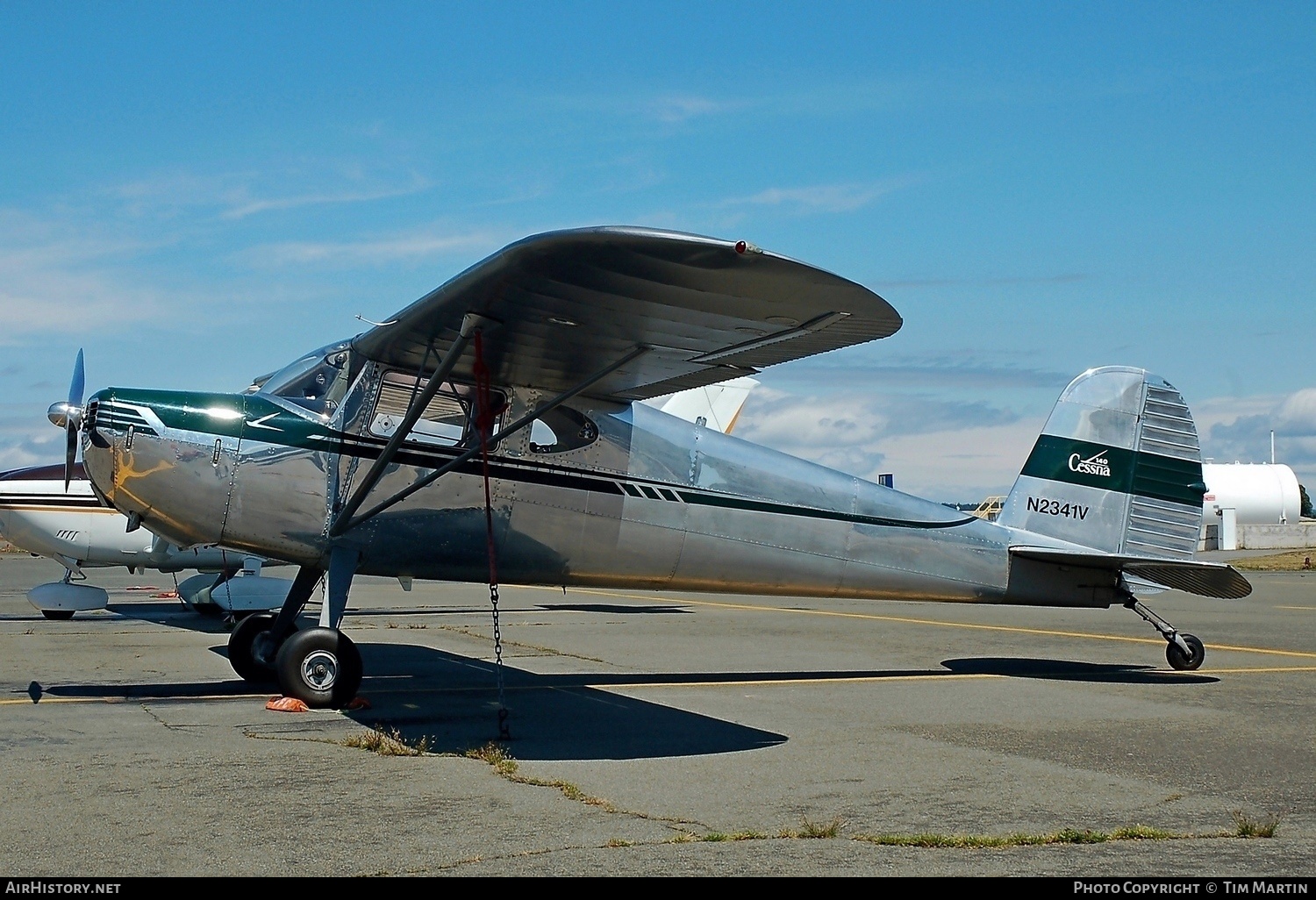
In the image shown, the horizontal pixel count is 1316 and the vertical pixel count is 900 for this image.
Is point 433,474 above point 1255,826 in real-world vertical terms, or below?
above

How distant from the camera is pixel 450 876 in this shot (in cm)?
405

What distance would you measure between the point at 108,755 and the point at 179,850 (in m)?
2.38

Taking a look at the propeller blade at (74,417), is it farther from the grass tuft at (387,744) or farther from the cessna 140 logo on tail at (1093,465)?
the cessna 140 logo on tail at (1093,465)

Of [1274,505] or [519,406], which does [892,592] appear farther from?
[1274,505]

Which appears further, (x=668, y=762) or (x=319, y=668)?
(x=319, y=668)

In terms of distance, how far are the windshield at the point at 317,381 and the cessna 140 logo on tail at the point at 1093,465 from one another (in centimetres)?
658

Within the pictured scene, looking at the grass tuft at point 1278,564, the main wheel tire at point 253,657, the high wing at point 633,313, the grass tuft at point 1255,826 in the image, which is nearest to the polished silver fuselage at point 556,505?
the high wing at point 633,313

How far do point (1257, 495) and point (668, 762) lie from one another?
251 feet

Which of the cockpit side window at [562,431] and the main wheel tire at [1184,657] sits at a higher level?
the cockpit side window at [562,431]

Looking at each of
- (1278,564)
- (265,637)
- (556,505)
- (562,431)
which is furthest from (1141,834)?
(1278,564)

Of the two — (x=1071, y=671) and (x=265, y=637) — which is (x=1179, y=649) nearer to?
(x=1071, y=671)

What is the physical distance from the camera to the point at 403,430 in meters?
8.19

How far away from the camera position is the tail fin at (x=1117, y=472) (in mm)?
10867
